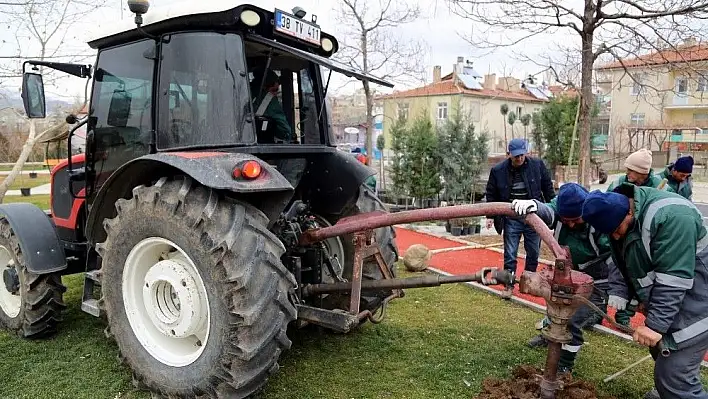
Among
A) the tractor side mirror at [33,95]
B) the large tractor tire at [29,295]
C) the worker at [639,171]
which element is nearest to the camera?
the tractor side mirror at [33,95]

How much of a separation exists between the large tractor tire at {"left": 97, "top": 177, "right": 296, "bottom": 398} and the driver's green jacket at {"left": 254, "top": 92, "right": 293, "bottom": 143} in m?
0.88

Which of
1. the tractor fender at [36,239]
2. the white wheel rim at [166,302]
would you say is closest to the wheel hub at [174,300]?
the white wheel rim at [166,302]

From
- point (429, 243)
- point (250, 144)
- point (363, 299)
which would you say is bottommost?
point (429, 243)

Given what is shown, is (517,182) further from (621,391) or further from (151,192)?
(151,192)

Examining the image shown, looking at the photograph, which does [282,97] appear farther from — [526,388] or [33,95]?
[526,388]

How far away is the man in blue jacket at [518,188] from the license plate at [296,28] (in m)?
3.02

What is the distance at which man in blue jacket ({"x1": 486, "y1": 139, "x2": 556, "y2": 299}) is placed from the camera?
19.4 ft

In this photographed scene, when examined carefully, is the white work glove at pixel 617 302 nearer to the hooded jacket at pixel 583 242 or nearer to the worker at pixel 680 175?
the hooded jacket at pixel 583 242

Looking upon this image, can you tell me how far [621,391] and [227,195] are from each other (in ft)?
9.60

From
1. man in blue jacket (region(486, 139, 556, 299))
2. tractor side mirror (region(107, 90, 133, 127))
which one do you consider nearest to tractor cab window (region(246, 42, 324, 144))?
tractor side mirror (region(107, 90, 133, 127))

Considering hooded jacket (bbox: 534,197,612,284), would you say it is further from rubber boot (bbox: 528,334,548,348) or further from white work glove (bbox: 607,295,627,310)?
rubber boot (bbox: 528,334,548,348)

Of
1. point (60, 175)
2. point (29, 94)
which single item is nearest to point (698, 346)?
point (29, 94)

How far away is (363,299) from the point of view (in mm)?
4059

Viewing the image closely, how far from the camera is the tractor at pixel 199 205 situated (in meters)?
2.93
